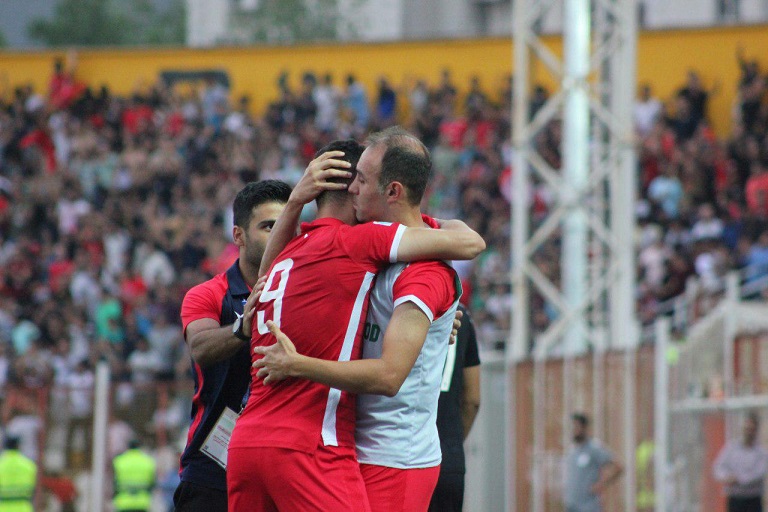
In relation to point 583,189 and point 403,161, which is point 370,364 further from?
point 583,189

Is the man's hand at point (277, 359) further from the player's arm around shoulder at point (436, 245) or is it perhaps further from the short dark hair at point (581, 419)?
the short dark hair at point (581, 419)

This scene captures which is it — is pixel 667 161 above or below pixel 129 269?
above

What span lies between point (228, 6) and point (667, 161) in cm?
3201

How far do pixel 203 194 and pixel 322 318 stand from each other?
18.6m

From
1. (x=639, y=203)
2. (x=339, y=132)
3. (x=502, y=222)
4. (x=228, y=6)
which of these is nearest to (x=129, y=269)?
(x=339, y=132)

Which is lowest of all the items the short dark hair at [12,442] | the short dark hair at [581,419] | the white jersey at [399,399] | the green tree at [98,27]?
the short dark hair at [12,442]

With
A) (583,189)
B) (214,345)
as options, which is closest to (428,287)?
(214,345)

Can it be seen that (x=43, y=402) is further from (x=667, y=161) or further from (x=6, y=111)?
(x=6, y=111)

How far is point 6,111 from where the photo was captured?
26.2 m

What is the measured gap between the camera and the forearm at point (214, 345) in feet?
16.4

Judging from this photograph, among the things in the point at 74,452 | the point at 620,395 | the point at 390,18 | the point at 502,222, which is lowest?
the point at 74,452

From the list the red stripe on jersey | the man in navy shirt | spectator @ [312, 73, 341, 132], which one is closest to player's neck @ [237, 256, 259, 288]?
the man in navy shirt

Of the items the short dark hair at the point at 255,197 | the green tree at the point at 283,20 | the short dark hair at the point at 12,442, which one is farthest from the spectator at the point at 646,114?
the green tree at the point at 283,20

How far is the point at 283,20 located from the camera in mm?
50031
